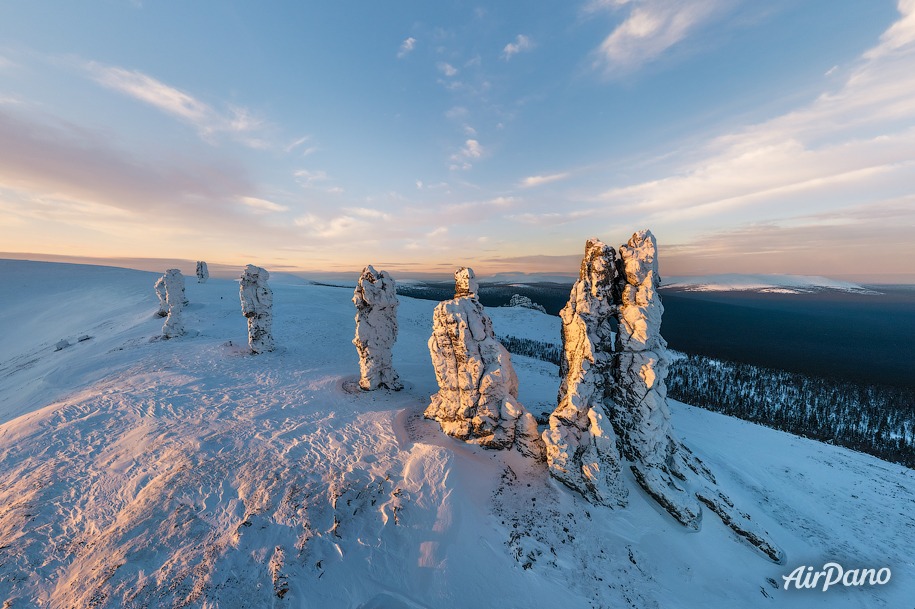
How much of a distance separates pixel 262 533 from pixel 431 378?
64.6 feet

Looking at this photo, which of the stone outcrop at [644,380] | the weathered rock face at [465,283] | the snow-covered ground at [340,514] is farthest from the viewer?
the weathered rock face at [465,283]

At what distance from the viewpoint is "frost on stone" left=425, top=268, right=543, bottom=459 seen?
1847cm

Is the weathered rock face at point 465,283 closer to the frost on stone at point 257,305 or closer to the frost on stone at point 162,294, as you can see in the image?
the frost on stone at point 257,305

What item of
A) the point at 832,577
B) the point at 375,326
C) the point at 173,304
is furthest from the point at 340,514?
the point at 173,304

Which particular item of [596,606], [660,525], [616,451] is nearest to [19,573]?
[596,606]

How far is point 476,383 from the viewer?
19.1m

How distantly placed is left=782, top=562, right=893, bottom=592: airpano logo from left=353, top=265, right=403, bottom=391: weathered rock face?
2495cm

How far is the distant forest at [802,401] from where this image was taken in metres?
57.6

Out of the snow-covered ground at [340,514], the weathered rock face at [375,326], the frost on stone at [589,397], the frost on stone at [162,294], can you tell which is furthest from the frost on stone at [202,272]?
the frost on stone at [589,397]

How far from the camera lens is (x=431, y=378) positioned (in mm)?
31328

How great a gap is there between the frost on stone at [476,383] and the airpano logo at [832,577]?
507 inches

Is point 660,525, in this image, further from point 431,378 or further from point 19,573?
point 19,573

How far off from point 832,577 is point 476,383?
66.3 feet

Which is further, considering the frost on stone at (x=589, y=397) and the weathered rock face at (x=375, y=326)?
the weathered rock face at (x=375, y=326)
